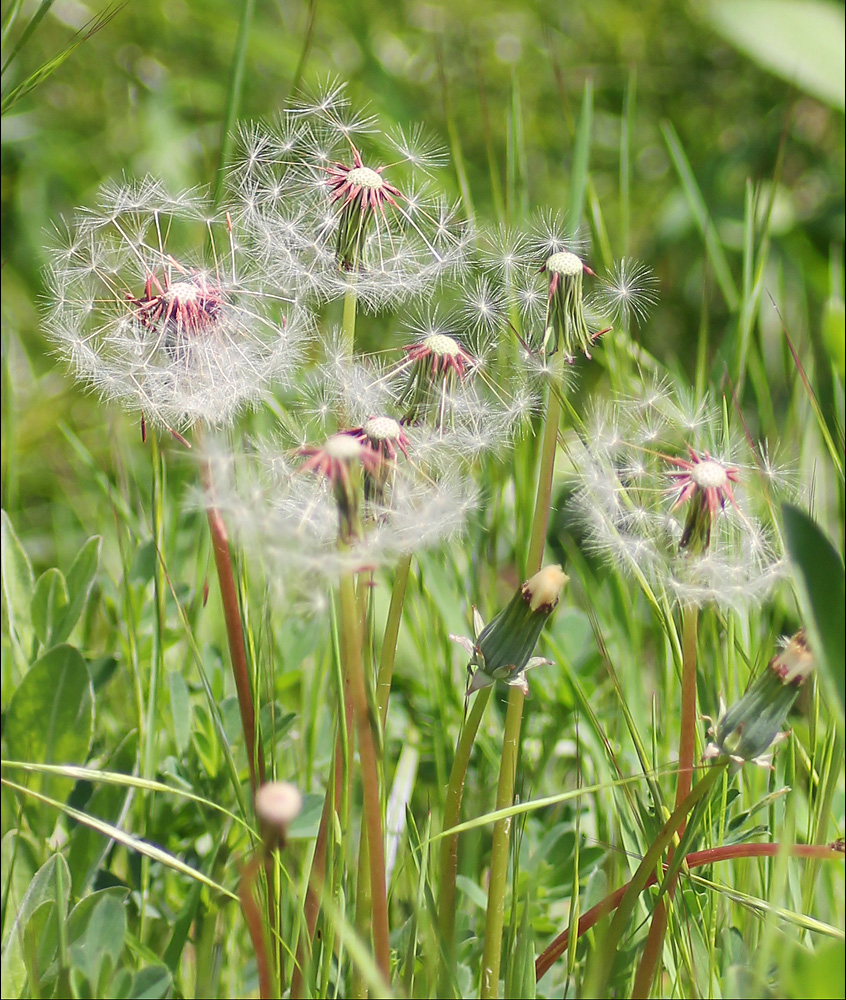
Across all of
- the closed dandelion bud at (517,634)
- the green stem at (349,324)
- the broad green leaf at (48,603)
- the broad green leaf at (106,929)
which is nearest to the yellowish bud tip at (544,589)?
the closed dandelion bud at (517,634)

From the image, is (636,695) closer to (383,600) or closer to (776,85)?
(383,600)

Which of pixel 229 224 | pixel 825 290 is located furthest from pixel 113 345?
pixel 825 290

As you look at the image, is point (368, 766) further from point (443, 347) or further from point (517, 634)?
point (443, 347)

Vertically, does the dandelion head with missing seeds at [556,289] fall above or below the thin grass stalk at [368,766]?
above

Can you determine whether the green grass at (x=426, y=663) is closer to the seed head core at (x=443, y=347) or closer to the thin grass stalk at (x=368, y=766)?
the thin grass stalk at (x=368, y=766)

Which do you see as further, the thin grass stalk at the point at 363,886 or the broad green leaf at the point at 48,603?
the broad green leaf at the point at 48,603
